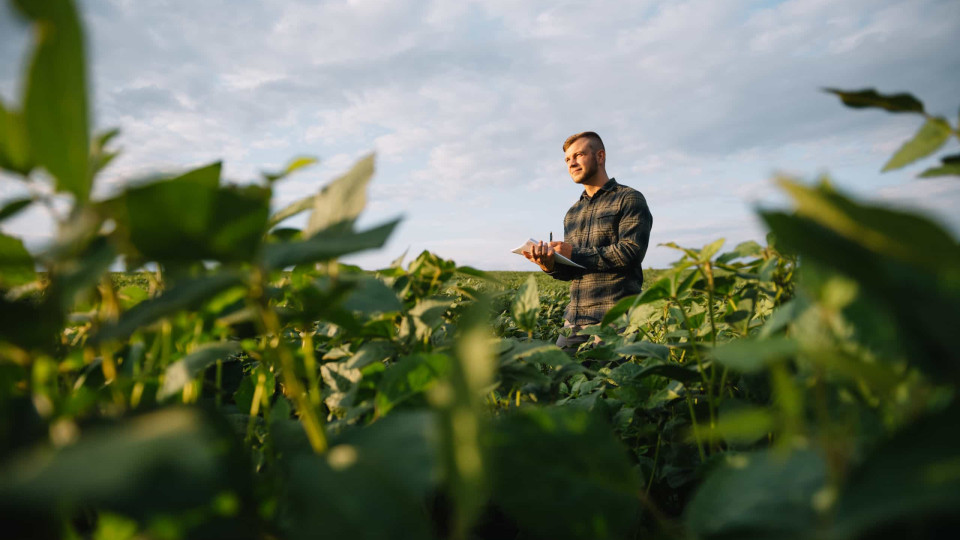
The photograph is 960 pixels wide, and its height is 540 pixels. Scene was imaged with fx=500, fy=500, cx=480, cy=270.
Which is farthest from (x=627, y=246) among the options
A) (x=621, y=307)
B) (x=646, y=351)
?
(x=621, y=307)

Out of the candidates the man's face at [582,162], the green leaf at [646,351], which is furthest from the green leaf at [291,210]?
the man's face at [582,162]

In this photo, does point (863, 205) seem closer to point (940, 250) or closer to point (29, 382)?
point (940, 250)

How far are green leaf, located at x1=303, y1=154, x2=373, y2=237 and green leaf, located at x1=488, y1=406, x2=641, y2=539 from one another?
0.76ft

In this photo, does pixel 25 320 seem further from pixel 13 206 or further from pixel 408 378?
pixel 408 378

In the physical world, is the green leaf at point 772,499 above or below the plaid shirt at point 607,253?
above

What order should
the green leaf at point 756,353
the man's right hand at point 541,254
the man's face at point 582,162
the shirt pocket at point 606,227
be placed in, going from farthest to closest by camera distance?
the man's face at point 582,162, the shirt pocket at point 606,227, the man's right hand at point 541,254, the green leaf at point 756,353

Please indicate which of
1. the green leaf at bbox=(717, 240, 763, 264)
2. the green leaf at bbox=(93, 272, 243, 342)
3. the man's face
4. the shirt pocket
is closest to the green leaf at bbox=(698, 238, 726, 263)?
the green leaf at bbox=(717, 240, 763, 264)

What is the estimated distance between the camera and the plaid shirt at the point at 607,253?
3939mm

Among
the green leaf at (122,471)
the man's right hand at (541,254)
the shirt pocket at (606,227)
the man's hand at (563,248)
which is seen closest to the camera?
the green leaf at (122,471)

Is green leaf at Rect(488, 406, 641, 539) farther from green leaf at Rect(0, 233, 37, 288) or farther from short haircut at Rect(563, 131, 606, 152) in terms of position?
short haircut at Rect(563, 131, 606, 152)

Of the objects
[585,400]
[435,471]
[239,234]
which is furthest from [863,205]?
[585,400]

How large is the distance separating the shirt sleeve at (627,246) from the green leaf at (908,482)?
12.2 ft

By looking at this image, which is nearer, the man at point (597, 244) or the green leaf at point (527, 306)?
the green leaf at point (527, 306)

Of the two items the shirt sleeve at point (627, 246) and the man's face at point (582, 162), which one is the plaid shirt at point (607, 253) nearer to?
the shirt sleeve at point (627, 246)
